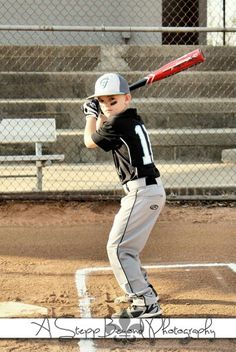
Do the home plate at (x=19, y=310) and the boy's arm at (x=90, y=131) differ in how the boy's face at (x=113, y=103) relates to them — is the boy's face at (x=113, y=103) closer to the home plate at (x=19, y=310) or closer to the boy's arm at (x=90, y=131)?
the boy's arm at (x=90, y=131)

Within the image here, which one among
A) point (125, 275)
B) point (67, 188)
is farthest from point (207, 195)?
point (125, 275)

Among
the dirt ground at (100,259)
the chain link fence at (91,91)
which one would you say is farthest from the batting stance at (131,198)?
the chain link fence at (91,91)

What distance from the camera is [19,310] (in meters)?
4.11

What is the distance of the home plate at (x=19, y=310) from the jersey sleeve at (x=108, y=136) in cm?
109

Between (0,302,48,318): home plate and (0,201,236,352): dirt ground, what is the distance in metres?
0.07

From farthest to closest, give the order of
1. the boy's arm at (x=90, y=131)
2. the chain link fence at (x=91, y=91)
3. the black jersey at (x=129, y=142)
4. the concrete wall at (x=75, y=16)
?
the concrete wall at (x=75, y=16) < the chain link fence at (x=91, y=91) < the boy's arm at (x=90, y=131) < the black jersey at (x=129, y=142)

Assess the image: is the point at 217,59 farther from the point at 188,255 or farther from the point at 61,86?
the point at 188,255

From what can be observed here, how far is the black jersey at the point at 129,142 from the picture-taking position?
157 inches

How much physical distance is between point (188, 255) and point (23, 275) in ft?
4.66

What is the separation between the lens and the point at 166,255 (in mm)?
5531

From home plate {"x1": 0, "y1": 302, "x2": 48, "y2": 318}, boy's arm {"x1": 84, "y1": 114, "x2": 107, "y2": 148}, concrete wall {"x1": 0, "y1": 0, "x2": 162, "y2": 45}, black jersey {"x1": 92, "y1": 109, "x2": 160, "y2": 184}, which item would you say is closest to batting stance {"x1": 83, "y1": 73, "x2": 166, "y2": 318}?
black jersey {"x1": 92, "y1": 109, "x2": 160, "y2": 184}

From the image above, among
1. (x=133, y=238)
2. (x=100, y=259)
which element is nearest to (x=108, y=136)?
(x=133, y=238)

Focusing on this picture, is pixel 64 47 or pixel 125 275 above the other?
pixel 64 47

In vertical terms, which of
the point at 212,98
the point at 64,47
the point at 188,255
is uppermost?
the point at 64,47
